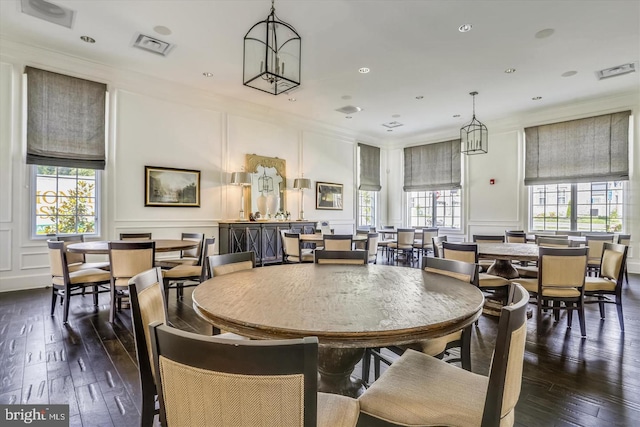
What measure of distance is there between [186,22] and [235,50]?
820mm

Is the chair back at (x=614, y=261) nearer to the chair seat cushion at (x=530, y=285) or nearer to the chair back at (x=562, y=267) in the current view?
the chair back at (x=562, y=267)

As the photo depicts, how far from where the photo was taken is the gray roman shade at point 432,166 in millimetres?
8867

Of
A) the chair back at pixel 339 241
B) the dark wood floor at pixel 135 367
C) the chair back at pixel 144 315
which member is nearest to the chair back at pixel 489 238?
the dark wood floor at pixel 135 367

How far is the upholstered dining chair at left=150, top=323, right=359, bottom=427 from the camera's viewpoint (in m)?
0.69

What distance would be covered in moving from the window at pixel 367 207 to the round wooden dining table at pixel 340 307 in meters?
7.44

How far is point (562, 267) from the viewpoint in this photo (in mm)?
3008

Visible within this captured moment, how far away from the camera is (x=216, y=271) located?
2.18 meters

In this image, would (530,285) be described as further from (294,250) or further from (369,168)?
(369,168)

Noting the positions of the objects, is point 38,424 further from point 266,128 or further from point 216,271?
point 266,128

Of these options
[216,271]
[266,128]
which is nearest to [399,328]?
[216,271]

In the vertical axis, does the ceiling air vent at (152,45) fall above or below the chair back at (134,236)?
above

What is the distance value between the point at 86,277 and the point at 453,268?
3621 mm

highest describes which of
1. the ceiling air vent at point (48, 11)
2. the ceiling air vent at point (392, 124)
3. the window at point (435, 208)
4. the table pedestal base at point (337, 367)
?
the ceiling air vent at point (48, 11)

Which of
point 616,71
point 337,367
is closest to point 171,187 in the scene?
point 337,367
